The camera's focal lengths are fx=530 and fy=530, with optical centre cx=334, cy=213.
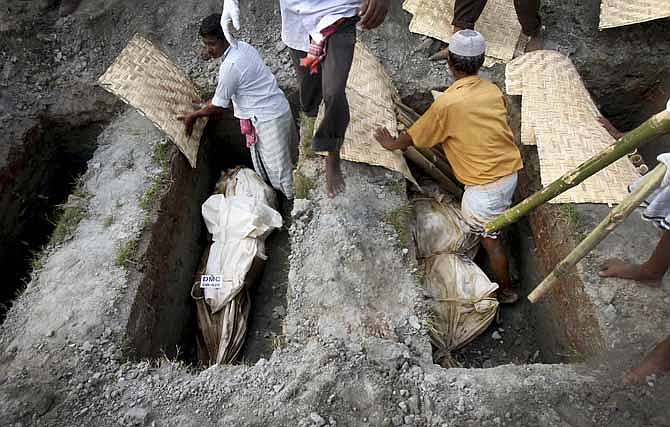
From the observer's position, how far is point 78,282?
3139mm

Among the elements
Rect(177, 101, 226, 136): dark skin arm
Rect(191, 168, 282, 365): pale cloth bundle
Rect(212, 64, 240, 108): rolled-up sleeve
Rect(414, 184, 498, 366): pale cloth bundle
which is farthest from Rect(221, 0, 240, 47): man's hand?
Rect(414, 184, 498, 366): pale cloth bundle

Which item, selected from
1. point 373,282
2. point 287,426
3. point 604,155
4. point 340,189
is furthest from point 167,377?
point 604,155

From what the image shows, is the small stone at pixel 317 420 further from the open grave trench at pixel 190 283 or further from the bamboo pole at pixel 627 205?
the bamboo pole at pixel 627 205

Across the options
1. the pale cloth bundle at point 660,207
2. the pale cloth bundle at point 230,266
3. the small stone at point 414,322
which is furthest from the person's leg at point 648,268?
the pale cloth bundle at point 230,266

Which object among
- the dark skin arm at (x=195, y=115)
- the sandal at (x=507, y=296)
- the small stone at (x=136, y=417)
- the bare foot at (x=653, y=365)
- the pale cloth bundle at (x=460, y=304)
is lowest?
the sandal at (x=507, y=296)

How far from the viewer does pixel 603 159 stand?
2016 millimetres

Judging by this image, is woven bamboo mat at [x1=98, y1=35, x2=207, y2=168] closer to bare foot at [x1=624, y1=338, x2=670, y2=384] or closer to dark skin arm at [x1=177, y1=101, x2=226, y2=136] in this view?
dark skin arm at [x1=177, y1=101, x2=226, y2=136]

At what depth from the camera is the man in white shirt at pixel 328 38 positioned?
8.70ft

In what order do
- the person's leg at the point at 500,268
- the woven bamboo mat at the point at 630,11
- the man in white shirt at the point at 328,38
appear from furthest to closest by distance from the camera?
the woven bamboo mat at the point at 630,11, the person's leg at the point at 500,268, the man in white shirt at the point at 328,38

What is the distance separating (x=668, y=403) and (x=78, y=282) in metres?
3.16

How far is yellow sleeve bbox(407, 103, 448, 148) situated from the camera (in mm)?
3004

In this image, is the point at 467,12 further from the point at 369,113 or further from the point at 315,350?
the point at 315,350

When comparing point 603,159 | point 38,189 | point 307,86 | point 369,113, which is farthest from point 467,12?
point 38,189

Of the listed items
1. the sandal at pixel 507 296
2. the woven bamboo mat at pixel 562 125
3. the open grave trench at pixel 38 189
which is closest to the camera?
the woven bamboo mat at pixel 562 125
